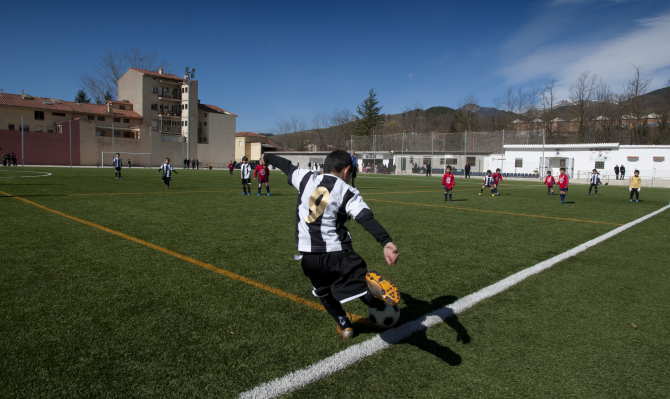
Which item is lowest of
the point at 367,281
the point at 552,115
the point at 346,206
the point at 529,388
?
the point at 529,388

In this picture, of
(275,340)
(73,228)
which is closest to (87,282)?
(275,340)

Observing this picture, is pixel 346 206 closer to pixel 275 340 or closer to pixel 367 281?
pixel 367 281

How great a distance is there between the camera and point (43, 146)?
51.4 m

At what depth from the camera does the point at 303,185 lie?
3305 mm

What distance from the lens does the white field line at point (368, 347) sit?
8.45ft

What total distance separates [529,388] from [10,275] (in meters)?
5.80

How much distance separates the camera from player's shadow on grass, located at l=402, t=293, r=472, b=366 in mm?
3084

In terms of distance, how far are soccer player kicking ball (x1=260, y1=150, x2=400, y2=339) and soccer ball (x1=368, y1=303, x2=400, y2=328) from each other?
67 millimetres

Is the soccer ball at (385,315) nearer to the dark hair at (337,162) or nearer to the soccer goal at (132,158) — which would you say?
the dark hair at (337,162)

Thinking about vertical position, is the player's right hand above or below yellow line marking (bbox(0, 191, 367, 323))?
above

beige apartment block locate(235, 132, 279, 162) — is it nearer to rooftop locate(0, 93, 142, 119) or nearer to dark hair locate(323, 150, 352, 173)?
rooftop locate(0, 93, 142, 119)

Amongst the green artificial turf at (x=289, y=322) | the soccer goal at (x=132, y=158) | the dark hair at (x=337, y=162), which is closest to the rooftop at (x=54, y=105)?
the soccer goal at (x=132, y=158)

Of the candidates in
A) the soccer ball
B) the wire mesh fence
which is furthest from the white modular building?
the soccer ball

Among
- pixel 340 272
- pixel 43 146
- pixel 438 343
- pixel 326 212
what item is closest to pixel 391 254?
pixel 340 272
